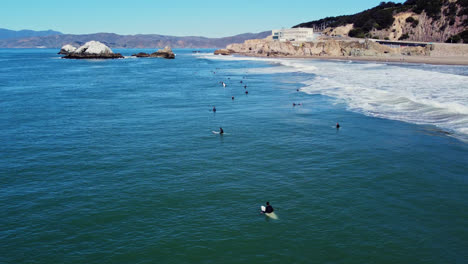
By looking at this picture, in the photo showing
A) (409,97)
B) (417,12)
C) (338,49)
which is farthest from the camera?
(417,12)

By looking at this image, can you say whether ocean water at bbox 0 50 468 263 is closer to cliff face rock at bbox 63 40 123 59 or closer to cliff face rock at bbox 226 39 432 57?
cliff face rock at bbox 226 39 432 57

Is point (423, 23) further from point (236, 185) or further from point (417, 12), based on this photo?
point (236, 185)

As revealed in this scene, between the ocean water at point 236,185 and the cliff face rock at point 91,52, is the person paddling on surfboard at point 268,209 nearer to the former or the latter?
the ocean water at point 236,185

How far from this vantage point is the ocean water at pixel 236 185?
13.6 m

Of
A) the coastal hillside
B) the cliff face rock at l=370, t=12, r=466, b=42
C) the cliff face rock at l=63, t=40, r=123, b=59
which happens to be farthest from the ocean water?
the cliff face rock at l=63, t=40, r=123, b=59

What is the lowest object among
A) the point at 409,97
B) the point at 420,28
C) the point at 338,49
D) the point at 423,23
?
the point at 409,97

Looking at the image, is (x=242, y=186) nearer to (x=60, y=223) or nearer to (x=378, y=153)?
(x=60, y=223)

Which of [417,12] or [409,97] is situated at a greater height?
[417,12]

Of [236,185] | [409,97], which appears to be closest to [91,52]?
[409,97]

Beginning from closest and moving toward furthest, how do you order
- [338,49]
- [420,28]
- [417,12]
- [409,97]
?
[409,97] → [338,49] → [420,28] → [417,12]

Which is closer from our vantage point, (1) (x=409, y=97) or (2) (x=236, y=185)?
(2) (x=236, y=185)

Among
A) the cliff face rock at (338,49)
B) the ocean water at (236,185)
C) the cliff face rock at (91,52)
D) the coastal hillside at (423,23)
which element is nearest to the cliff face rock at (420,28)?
the coastal hillside at (423,23)

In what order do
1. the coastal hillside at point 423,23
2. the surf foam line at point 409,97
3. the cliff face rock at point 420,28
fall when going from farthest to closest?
the cliff face rock at point 420,28
the coastal hillside at point 423,23
the surf foam line at point 409,97

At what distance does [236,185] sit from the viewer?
1922 centimetres
